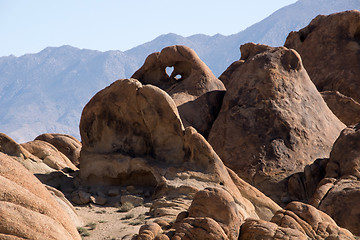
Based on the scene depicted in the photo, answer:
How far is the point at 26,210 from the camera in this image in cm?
610

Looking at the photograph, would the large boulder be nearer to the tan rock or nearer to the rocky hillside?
the rocky hillside

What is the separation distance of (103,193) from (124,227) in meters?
2.64

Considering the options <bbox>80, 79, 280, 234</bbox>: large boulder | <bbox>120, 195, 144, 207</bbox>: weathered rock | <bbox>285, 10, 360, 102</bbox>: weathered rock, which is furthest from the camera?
<bbox>285, 10, 360, 102</bbox>: weathered rock

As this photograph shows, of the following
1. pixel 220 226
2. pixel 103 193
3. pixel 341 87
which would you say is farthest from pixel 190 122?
pixel 220 226

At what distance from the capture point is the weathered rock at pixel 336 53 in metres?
27.8

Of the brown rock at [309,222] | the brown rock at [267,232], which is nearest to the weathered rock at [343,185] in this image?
the brown rock at [309,222]

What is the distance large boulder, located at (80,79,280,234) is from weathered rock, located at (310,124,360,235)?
134cm

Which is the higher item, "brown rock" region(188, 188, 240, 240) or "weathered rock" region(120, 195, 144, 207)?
"brown rock" region(188, 188, 240, 240)

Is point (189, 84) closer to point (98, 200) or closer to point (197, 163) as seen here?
point (197, 163)

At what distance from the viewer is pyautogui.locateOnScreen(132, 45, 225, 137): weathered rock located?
854 inches

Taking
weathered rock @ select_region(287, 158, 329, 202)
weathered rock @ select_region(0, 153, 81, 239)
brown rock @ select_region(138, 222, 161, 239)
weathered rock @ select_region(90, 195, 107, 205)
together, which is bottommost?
weathered rock @ select_region(287, 158, 329, 202)

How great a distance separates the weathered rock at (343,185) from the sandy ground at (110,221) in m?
4.50

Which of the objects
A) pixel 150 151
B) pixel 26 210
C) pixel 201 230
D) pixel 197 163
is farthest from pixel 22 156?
pixel 26 210

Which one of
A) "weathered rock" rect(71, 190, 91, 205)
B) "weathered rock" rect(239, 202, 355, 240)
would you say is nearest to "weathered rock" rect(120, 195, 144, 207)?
"weathered rock" rect(71, 190, 91, 205)
